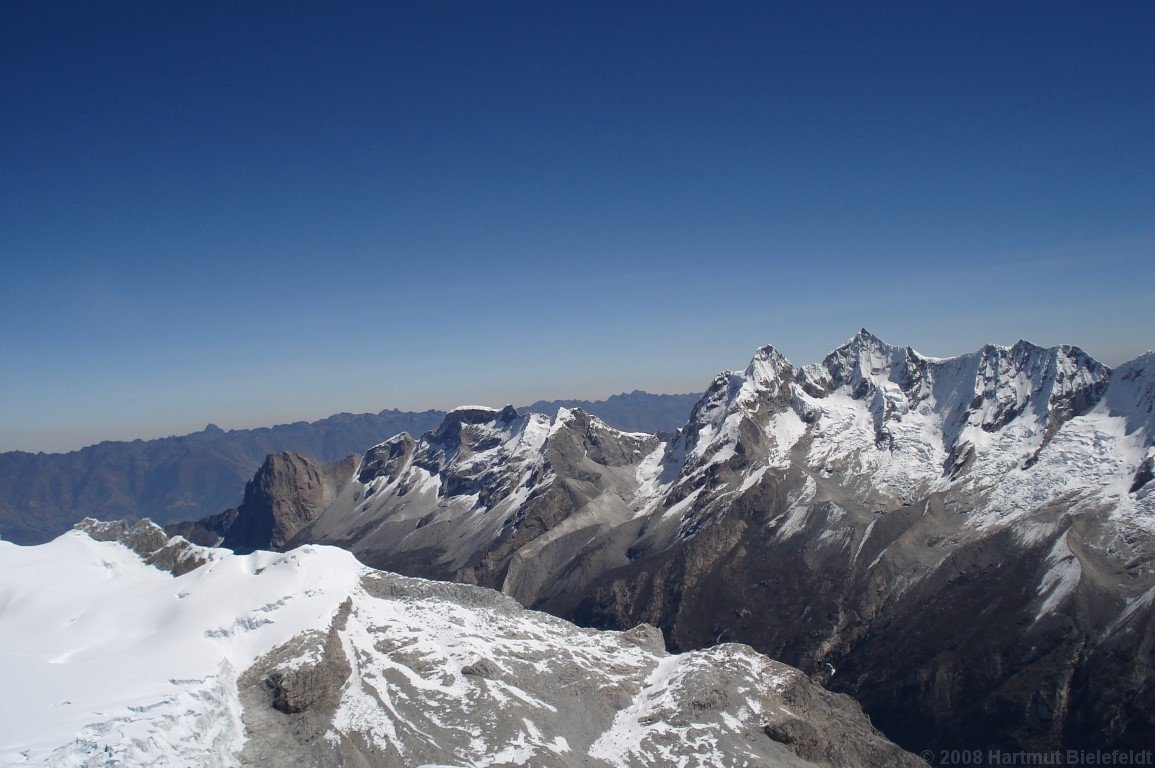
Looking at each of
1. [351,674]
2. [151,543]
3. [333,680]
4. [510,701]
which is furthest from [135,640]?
[510,701]

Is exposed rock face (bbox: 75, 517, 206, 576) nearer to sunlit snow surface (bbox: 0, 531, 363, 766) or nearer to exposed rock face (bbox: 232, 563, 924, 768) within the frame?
sunlit snow surface (bbox: 0, 531, 363, 766)

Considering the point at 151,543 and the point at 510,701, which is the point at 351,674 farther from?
the point at 151,543

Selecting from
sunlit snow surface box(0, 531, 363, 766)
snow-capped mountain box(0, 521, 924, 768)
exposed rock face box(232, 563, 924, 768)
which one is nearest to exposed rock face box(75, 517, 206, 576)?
snow-capped mountain box(0, 521, 924, 768)

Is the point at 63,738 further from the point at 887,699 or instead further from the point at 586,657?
the point at 887,699

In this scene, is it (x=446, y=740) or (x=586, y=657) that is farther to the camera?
(x=586, y=657)

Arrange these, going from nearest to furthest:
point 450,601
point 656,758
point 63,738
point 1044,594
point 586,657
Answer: point 63,738
point 656,758
point 586,657
point 450,601
point 1044,594

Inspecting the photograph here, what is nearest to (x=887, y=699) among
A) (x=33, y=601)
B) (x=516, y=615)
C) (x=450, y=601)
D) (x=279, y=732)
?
(x=516, y=615)

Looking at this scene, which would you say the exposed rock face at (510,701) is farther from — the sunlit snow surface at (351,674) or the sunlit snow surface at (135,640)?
the sunlit snow surface at (135,640)

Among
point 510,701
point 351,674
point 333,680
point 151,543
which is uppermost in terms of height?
point 151,543
